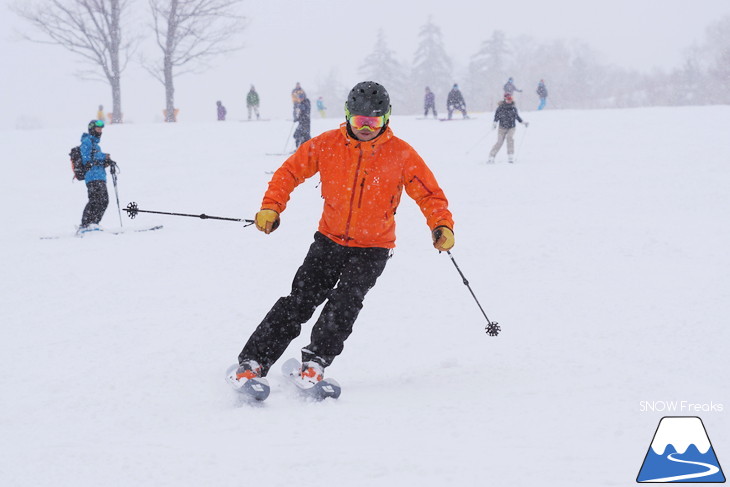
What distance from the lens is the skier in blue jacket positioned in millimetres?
9336

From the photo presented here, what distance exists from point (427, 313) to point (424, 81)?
65.6 m

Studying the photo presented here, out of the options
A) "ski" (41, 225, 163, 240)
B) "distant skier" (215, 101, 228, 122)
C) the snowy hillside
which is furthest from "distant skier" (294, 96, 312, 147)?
"distant skier" (215, 101, 228, 122)

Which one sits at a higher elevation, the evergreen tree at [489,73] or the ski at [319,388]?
the evergreen tree at [489,73]

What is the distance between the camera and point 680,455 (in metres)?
2.78

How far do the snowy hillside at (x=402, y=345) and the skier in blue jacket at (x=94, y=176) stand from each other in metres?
0.52

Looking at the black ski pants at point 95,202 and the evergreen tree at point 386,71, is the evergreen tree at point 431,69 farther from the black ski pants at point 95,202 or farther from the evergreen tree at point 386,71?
the black ski pants at point 95,202

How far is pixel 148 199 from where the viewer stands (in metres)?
13.6

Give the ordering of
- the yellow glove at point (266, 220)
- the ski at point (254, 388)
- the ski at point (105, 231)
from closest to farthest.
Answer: the ski at point (254, 388), the yellow glove at point (266, 220), the ski at point (105, 231)

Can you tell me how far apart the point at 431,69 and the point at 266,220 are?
68044mm

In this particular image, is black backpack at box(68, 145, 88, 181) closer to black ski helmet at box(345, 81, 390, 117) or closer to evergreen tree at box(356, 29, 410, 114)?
black ski helmet at box(345, 81, 390, 117)

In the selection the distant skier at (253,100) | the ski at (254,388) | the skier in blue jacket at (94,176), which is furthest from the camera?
the distant skier at (253,100)

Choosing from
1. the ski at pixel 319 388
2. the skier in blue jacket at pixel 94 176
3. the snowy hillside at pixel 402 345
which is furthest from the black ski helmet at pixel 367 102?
the skier in blue jacket at pixel 94 176

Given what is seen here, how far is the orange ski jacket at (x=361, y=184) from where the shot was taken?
3.68 meters

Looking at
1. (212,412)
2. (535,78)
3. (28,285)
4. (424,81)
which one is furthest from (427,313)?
(535,78)
